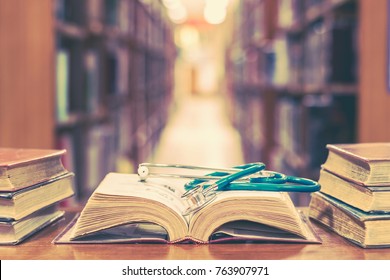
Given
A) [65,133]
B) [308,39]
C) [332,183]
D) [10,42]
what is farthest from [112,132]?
[332,183]

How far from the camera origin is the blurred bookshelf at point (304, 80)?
2420 mm

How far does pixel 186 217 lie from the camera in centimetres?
90

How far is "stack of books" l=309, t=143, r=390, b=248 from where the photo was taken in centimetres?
85

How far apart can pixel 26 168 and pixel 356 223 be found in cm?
50

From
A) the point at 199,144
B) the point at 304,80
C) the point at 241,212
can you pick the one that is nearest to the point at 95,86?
the point at 304,80

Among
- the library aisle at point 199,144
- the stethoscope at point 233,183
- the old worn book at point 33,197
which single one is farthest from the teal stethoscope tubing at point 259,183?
the library aisle at point 199,144

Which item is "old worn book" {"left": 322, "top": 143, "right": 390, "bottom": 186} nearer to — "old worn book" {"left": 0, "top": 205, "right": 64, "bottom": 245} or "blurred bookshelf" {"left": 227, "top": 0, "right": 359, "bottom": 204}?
"old worn book" {"left": 0, "top": 205, "right": 64, "bottom": 245}

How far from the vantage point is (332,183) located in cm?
99

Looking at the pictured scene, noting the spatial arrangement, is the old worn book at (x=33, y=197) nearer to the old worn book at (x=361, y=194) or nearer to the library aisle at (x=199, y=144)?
the old worn book at (x=361, y=194)

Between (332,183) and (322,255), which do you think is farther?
(332,183)

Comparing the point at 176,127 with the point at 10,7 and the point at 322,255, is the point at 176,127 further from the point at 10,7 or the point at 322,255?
the point at 322,255

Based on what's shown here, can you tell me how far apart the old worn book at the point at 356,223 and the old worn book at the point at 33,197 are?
0.45 meters
